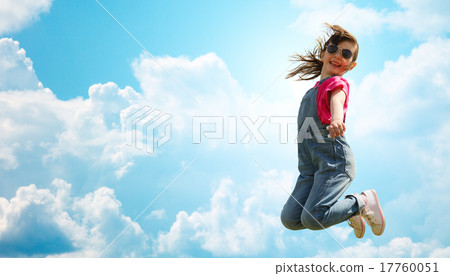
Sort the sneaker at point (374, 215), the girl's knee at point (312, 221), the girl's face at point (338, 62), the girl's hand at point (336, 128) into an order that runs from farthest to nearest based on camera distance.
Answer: the girl's face at point (338, 62) < the sneaker at point (374, 215) < the girl's knee at point (312, 221) < the girl's hand at point (336, 128)

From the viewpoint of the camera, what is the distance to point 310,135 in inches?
124

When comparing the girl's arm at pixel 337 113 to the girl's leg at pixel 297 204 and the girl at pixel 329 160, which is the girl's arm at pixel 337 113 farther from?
the girl's leg at pixel 297 204

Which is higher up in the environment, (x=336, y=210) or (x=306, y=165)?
(x=306, y=165)

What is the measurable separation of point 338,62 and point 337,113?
1.89 ft

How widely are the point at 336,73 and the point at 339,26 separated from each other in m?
0.39

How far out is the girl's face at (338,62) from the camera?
3.24m

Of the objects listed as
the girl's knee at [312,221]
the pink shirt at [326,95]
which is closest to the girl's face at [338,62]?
the pink shirt at [326,95]

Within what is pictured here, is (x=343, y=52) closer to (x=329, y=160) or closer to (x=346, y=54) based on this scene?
(x=346, y=54)

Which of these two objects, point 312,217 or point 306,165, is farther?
point 306,165

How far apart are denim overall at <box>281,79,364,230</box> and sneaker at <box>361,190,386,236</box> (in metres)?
0.08

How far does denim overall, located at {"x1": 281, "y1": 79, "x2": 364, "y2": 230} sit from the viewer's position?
2.97 m

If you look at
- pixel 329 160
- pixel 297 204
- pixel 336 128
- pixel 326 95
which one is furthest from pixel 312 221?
pixel 326 95
